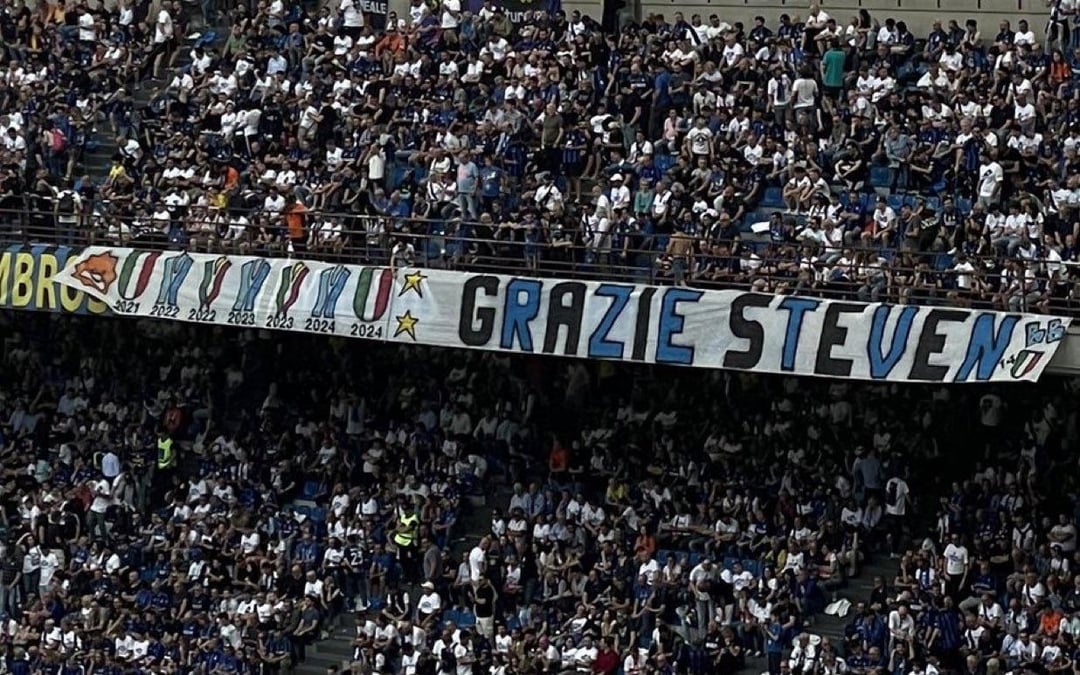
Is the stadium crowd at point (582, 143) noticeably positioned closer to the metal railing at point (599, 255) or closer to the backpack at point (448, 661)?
the metal railing at point (599, 255)

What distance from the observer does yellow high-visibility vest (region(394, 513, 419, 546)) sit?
3034 cm

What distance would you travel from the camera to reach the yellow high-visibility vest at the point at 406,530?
3034 cm

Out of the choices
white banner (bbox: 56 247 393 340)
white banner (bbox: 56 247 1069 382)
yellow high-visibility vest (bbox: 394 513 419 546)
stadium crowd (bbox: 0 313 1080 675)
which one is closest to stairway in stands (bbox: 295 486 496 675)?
stadium crowd (bbox: 0 313 1080 675)

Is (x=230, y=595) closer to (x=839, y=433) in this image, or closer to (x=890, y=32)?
(x=839, y=433)

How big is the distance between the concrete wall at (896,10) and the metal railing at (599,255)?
18.5 feet

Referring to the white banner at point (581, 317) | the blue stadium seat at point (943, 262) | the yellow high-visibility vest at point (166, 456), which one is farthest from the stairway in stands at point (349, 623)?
the blue stadium seat at point (943, 262)

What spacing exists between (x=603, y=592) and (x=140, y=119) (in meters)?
10.4

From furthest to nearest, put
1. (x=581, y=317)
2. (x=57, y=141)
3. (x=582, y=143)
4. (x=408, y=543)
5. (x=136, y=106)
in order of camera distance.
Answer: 1. (x=136, y=106)
2. (x=57, y=141)
3. (x=582, y=143)
4. (x=408, y=543)
5. (x=581, y=317)

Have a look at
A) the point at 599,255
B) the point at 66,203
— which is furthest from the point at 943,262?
the point at 66,203

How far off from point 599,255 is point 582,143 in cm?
233

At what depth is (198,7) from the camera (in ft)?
124

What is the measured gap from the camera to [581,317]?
29.1 m

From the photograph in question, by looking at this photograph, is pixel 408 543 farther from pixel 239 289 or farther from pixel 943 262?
pixel 943 262

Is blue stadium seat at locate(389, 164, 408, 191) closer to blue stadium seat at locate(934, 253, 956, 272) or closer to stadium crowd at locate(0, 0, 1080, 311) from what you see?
stadium crowd at locate(0, 0, 1080, 311)
